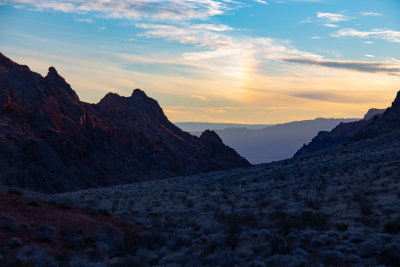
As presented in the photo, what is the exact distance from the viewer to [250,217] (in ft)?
60.2

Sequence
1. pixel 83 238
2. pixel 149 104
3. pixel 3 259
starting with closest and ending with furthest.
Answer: pixel 3 259 < pixel 83 238 < pixel 149 104

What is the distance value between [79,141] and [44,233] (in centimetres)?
5557

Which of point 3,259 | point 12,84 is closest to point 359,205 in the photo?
point 3,259

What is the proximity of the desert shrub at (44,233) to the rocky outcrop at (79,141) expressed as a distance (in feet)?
105

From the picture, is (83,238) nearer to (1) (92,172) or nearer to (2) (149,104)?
(1) (92,172)

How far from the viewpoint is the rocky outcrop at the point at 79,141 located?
5281 centimetres

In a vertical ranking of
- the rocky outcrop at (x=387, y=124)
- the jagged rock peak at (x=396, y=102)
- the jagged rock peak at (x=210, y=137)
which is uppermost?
the jagged rock peak at (x=396, y=102)

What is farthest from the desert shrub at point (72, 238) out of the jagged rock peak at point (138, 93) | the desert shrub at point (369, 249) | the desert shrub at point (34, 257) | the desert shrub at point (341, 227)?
the jagged rock peak at point (138, 93)

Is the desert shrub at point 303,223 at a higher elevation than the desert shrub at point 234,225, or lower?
higher

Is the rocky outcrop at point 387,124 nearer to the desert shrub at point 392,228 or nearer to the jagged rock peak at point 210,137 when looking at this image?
the jagged rock peak at point 210,137

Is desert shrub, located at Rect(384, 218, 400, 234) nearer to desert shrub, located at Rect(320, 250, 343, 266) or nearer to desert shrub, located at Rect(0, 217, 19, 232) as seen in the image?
desert shrub, located at Rect(320, 250, 343, 266)

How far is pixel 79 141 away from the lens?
6738cm

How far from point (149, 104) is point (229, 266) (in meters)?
101

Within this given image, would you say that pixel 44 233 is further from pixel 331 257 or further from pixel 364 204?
pixel 364 204
